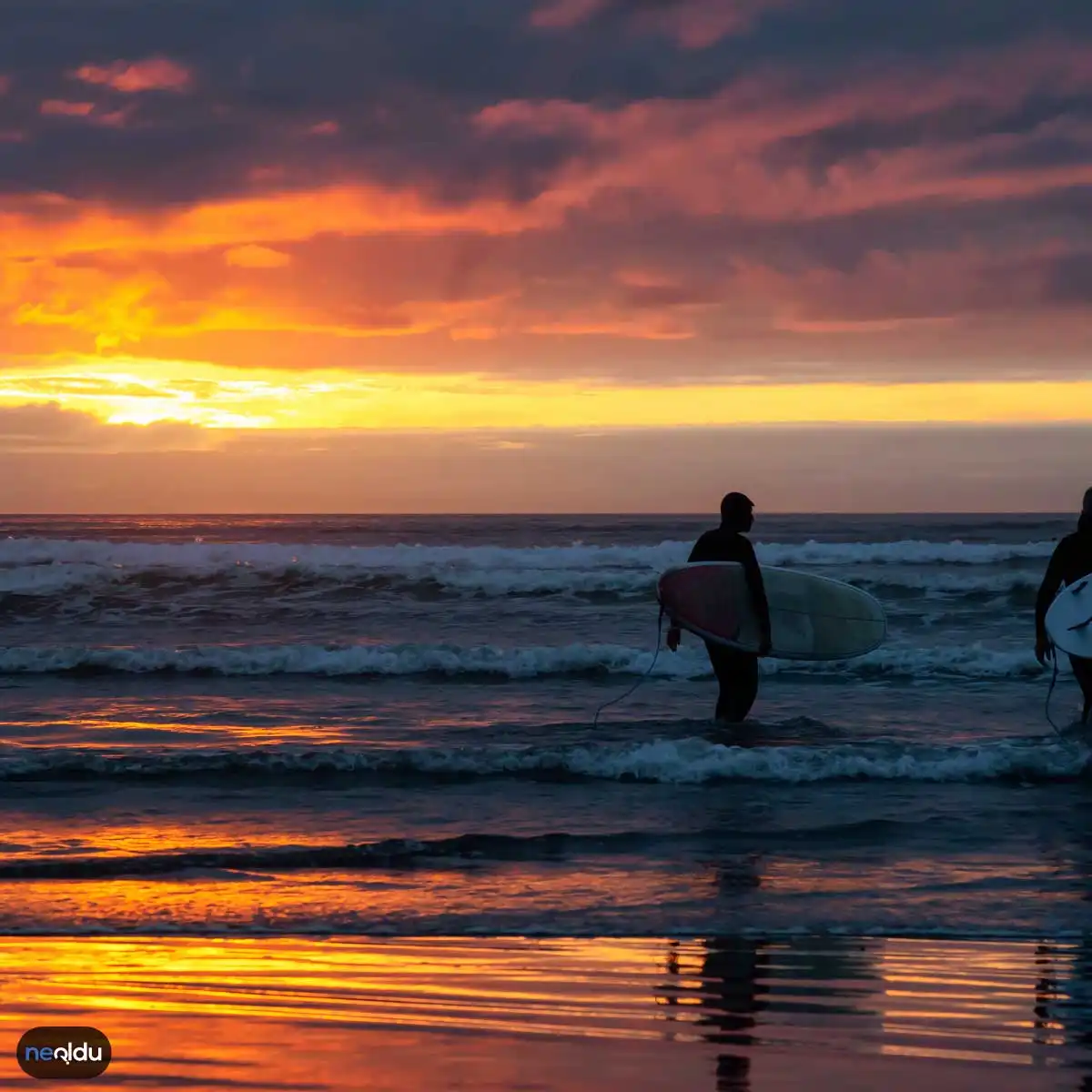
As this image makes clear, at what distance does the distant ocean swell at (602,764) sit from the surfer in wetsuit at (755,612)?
32.8 inches

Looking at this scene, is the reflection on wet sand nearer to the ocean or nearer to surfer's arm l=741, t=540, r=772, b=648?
the ocean

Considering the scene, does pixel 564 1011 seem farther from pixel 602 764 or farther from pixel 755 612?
pixel 755 612

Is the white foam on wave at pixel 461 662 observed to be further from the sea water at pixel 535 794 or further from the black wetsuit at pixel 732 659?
the black wetsuit at pixel 732 659

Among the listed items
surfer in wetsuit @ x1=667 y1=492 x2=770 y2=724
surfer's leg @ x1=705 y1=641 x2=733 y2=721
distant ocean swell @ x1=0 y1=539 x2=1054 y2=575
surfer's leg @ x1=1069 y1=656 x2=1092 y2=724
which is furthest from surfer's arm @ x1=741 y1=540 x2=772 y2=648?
distant ocean swell @ x1=0 y1=539 x2=1054 y2=575

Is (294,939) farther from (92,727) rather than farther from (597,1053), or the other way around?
(92,727)

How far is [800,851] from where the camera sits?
6.60m

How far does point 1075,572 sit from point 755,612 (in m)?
2.18

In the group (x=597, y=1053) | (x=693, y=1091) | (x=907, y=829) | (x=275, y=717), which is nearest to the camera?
(x=693, y=1091)

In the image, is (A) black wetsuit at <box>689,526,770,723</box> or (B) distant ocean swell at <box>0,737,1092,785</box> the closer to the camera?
(B) distant ocean swell at <box>0,737,1092,785</box>

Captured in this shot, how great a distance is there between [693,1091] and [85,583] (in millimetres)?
23828

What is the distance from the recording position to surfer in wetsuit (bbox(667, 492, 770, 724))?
948cm

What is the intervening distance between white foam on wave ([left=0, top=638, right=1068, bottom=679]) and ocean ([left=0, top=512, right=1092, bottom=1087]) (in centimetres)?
5

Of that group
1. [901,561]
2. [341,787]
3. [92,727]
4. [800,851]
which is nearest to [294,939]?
[800,851]

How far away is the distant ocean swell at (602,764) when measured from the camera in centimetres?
849
